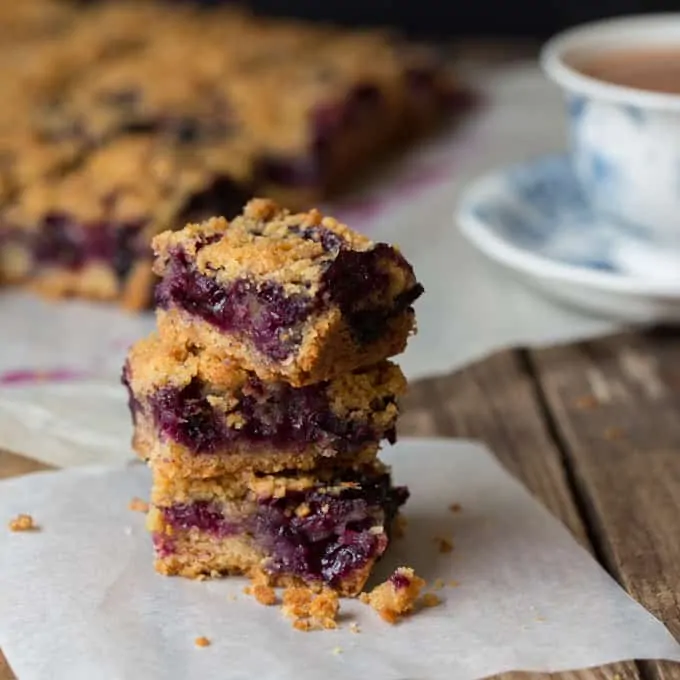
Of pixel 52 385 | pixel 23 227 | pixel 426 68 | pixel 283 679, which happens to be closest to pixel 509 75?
pixel 426 68

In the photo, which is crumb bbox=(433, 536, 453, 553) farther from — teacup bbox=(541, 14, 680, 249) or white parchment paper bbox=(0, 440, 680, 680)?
teacup bbox=(541, 14, 680, 249)

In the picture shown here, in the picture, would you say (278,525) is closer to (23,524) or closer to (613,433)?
(23,524)

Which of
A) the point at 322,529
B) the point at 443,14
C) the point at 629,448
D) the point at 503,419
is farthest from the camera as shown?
the point at 443,14

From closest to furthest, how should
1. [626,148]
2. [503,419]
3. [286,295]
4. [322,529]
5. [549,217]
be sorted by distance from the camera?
[286,295] → [322,529] → [503,419] → [626,148] → [549,217]

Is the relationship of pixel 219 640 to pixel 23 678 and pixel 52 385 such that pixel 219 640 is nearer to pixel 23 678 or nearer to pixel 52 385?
pixel 23 678

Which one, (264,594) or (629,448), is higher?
(264,594)

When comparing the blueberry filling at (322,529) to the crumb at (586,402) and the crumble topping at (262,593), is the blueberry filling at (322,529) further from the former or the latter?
the crumb at (586,402)

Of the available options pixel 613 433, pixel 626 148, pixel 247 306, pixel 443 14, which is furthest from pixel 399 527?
pixel 443 14
